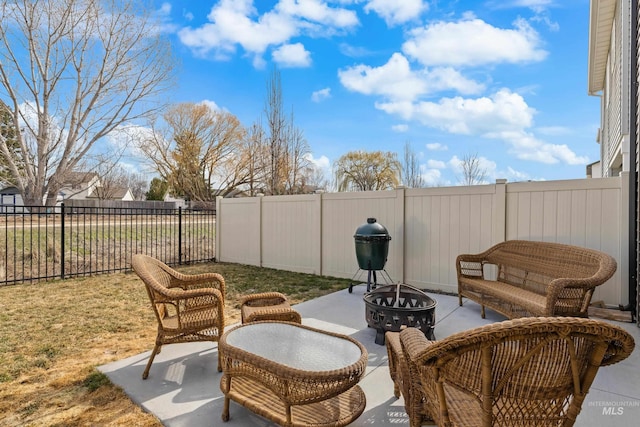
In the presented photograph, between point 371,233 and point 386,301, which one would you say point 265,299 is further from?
point 371,233

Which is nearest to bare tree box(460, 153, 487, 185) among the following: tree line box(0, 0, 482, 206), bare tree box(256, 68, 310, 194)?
tree line box(0, 0, 482, 206)

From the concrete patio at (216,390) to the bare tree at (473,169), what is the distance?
566 inches

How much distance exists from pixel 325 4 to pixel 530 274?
6.58 meters

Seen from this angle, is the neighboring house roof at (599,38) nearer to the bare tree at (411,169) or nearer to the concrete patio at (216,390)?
the concrete patio at (216,390)

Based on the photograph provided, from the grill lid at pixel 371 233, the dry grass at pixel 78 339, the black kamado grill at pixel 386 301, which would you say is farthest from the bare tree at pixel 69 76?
the black kamado grill at pixel 386 301

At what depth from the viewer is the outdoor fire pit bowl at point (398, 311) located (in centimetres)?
297

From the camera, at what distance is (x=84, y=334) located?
354 cm

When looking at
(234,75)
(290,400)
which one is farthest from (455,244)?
(234,75)

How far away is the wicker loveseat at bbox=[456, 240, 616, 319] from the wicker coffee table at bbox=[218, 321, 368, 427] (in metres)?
2.03

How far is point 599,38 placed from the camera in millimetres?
7500

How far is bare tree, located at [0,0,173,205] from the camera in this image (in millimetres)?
11023

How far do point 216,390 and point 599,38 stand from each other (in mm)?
10003

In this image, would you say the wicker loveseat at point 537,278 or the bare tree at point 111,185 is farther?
the bare tree at point 111,185

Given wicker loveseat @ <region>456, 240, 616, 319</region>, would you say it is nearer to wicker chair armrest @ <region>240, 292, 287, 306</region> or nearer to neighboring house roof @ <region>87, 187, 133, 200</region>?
wicker chair armrest @ <region>240, 292, 287, 306</region>
